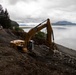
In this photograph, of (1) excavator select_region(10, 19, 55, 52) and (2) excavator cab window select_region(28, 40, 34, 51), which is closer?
(1) excavator select_region(10, 19, 55, 52)

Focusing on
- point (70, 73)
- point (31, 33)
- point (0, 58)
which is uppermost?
point (31, 33)

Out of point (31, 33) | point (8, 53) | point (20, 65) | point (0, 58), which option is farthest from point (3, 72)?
point (31, 33)

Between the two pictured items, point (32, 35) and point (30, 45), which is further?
point (30, 45)

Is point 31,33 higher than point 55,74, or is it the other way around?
point 31,33

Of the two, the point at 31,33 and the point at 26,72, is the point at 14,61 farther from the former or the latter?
the point at 31,33

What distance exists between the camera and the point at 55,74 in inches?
538

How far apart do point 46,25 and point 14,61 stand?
561 centimetres

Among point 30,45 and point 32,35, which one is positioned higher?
point 32,35

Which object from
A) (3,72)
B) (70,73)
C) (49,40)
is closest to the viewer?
(3,72)

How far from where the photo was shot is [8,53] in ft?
57.0

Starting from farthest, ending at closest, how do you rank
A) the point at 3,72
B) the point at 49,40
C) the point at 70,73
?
the point at 49,40, the point at 70,73, the point at 3,72

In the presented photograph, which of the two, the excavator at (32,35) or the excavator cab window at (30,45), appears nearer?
the excavator at (32,35)

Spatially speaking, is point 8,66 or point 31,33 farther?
point 31,33

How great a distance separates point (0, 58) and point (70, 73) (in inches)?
218
